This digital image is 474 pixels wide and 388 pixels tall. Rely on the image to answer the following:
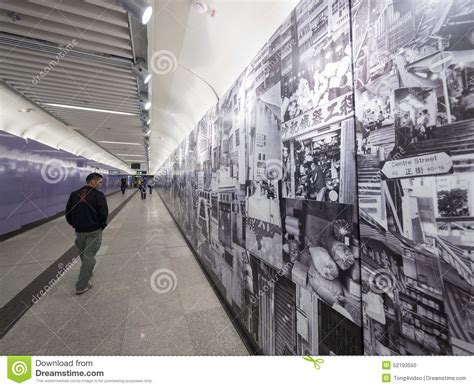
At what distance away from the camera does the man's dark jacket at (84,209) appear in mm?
3076

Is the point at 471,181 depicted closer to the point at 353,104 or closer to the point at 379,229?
the point at 379,229

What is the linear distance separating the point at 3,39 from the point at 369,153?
4.66 m

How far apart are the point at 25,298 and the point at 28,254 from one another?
2410 mm

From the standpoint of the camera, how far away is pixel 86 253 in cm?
315

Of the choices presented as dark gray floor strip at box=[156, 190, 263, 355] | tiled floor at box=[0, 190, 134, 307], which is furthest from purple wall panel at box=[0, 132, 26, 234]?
dark gray floor strip at box=[156, 190, 263, 355]

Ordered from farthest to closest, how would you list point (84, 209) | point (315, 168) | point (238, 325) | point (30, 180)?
point (30, 180) < point (84, 209) < point (238, 325) < point (315, 168)

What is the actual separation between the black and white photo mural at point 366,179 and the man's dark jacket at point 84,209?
2.61 meters

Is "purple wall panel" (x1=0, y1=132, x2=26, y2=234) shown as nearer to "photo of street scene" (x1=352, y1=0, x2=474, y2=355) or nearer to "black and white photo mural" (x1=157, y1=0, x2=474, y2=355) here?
"black and white photo mural" (x1=157, y1=0, x2=474, y2=355)

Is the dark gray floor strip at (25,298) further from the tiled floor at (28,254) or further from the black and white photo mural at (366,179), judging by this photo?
the black and white photo mural at (366,179)

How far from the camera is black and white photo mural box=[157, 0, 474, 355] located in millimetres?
766

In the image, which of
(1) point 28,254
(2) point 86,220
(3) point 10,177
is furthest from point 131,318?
(3) point 10,177

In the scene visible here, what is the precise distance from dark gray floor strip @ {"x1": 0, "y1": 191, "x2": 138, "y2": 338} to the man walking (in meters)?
0.58

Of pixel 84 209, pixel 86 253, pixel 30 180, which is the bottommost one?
pixel 86 253

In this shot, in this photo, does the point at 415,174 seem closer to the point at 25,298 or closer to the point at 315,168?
the point at 315,168
